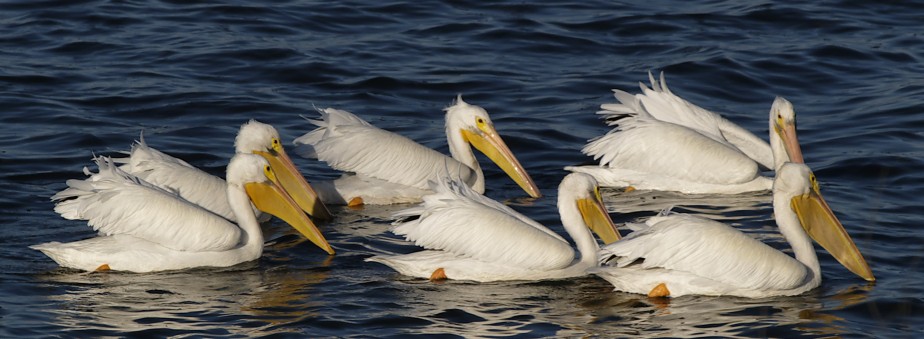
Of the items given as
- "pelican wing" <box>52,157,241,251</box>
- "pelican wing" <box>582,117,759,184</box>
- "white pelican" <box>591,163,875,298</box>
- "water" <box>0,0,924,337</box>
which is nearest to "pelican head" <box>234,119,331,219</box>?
"water" <box>0,0,924,337</box>

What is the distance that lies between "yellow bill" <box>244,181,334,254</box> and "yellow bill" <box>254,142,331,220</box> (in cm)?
63

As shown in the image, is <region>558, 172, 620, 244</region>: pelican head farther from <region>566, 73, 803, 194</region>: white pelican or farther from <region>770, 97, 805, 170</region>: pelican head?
<region>770, 97, 805, 170</region>: pelican head

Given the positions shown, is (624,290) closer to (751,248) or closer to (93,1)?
(751,248)

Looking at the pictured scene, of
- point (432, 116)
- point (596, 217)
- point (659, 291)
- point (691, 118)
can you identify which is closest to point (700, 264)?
point (659, 291)

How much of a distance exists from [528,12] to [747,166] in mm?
5528

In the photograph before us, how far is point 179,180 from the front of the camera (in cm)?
848

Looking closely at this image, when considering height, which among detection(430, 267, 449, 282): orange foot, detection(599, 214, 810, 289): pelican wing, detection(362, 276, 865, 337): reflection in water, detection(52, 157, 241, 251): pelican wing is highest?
detection(52, 157, 241, 251): pelican wing

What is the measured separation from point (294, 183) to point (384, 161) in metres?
0.73

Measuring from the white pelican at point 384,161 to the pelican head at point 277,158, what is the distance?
0.44 m

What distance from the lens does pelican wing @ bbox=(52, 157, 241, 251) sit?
7664 mm

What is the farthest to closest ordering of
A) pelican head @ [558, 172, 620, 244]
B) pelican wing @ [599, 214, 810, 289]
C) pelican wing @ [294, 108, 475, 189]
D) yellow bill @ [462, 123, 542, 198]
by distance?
yellow bill @ [462, 123, 542, 198] → pelican wing @ [294, 108, 475, 189] → pelican head @ [558, 172, 620, 244] → pelican wing @ [599, 214, 810, 289]

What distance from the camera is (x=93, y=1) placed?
48.4 ft

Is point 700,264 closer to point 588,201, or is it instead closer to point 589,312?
point 589,312

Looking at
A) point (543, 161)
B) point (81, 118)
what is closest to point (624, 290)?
point (543, 161)
